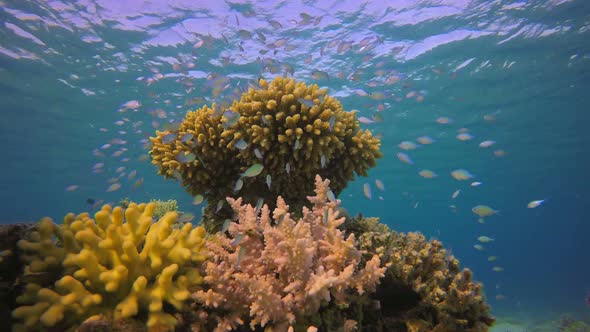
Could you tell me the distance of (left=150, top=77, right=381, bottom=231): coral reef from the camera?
412 cm

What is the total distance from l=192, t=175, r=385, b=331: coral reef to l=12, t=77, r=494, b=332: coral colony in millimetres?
11

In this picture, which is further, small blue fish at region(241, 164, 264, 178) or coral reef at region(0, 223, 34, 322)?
small blue fish at region(241, 164, 264, 178)

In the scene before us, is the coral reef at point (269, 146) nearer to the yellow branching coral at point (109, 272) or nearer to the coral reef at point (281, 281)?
the coral reef at point (281, 281)

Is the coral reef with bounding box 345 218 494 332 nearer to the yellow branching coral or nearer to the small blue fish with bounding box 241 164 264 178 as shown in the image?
the small blue fish with bounding box 241 164 264 178

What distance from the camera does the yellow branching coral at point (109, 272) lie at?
6.70ft

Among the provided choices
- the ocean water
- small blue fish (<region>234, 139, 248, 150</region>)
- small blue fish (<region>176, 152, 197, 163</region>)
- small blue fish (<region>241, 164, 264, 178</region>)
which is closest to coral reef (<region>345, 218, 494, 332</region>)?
the ocean water

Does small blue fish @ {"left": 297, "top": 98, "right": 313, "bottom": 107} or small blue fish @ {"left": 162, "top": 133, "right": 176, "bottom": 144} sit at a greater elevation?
small blue fish @ {"left": 297, "top": 98, "right": 313, "bottom": 107}

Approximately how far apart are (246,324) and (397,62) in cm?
2108

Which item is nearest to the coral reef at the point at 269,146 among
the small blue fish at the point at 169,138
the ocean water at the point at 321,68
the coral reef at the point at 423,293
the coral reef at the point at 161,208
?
the small blue fish at the point at 169,138

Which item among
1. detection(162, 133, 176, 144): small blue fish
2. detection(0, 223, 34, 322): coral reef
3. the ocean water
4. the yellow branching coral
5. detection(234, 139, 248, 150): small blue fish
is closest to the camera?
the yellow branching coral

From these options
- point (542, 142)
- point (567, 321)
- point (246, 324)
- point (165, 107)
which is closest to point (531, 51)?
point (567, 321)

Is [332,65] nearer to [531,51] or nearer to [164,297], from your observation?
[531,51]

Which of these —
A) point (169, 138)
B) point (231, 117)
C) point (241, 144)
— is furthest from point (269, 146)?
point (169, 138)

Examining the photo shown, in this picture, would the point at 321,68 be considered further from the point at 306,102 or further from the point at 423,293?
the point at 423,293
